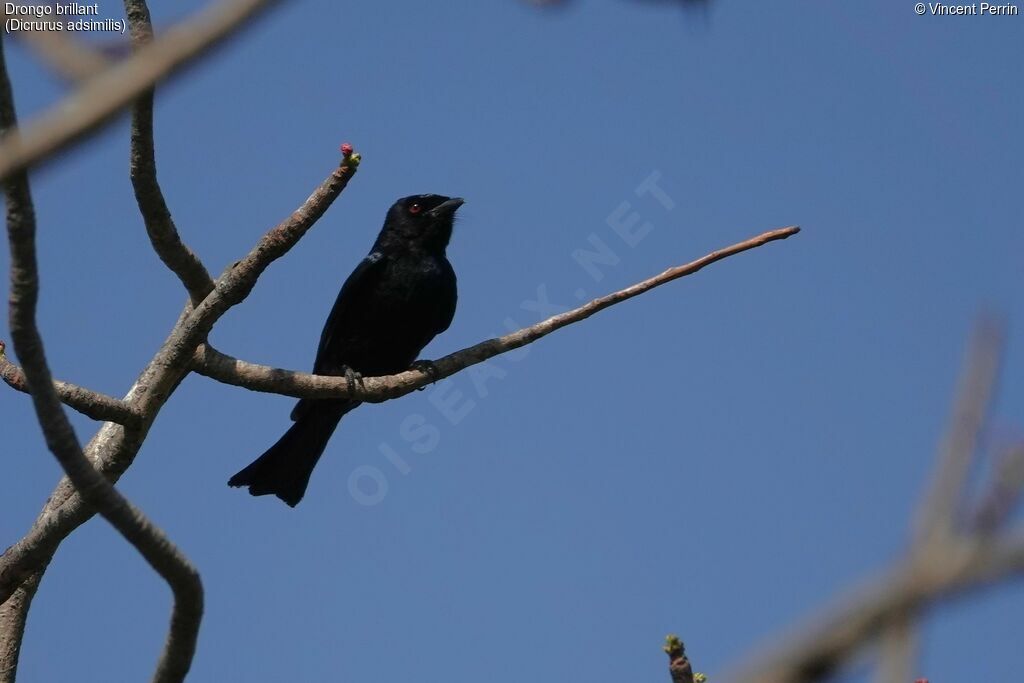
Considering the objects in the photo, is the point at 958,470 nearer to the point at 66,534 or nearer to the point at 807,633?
the point at 807,633

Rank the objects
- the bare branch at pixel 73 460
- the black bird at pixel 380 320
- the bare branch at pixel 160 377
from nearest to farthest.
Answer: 1. the bare branch at pixel 73 460
2. the bare branch at pixel 160 377
3. the black bird at pixel 380 320

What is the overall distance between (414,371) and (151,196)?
1.37m

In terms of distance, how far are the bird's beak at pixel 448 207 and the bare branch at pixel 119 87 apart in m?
5.97

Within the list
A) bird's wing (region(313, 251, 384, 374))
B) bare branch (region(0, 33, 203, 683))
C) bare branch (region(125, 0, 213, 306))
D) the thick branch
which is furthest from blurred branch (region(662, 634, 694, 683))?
bird's wing (region(313, 251, 384, 374))

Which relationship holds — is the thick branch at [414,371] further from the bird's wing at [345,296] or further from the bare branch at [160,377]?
the bird's wing at [345,296]

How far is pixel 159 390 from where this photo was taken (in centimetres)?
434

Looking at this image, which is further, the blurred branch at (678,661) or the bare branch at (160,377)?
the bare branch at (160,377)

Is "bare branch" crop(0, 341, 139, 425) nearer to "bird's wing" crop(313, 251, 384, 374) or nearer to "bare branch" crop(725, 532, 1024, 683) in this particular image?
"bird's wing" crop(313, 251, 384, 374)

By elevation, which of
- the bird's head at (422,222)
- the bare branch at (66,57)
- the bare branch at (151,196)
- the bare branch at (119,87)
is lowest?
the bare branch at (119,87)

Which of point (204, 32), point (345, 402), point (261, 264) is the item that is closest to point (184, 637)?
point (261, 264)

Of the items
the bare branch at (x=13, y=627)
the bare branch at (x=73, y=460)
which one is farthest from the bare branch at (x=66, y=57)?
the bare branch at (x=13, y=627)

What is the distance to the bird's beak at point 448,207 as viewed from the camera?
23.6 feet

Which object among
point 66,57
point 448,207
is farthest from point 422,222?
point 66,57

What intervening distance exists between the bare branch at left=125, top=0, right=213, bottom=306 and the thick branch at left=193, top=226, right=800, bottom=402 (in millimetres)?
280
